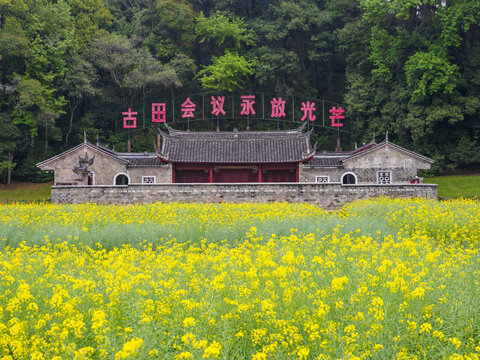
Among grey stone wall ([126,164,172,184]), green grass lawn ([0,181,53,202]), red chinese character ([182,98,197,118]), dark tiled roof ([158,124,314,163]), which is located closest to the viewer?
dark tiled roof ([158,124,314,163])

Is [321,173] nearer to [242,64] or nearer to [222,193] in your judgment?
[222,193]

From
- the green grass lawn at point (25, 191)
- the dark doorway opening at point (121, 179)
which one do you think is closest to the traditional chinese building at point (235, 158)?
the dark doorway opening at point (121, 179)

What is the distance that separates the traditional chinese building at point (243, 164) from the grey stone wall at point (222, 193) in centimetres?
513

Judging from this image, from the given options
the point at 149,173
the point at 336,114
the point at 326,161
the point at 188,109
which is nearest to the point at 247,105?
the point at 188,109

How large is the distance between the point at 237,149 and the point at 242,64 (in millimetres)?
12094

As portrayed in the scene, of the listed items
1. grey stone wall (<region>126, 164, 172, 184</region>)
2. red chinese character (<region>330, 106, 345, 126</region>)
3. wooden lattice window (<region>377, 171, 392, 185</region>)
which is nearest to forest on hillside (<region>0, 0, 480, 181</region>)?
red chinese character (<region>330, 106, 345, 126</region>)

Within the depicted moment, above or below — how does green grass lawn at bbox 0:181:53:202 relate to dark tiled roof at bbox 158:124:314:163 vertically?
below

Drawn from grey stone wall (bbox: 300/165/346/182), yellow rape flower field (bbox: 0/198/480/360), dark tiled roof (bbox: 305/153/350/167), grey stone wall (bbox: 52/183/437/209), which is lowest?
yellow rape flower field (bbox: 0/198/480/360)

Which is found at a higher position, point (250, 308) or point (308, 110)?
point (308, 110)

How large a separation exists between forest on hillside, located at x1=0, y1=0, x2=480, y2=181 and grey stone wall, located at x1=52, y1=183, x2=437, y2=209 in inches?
462

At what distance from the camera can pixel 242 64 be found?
34.2 meters

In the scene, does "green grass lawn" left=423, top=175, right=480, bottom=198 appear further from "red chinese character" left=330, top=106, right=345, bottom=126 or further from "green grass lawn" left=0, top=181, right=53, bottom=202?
"green grass lawn" left=0, top=181, right=53, bottom=202

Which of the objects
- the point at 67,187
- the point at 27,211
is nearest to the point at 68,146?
the point at 67,187

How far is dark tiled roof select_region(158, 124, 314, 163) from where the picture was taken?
78.2ft
